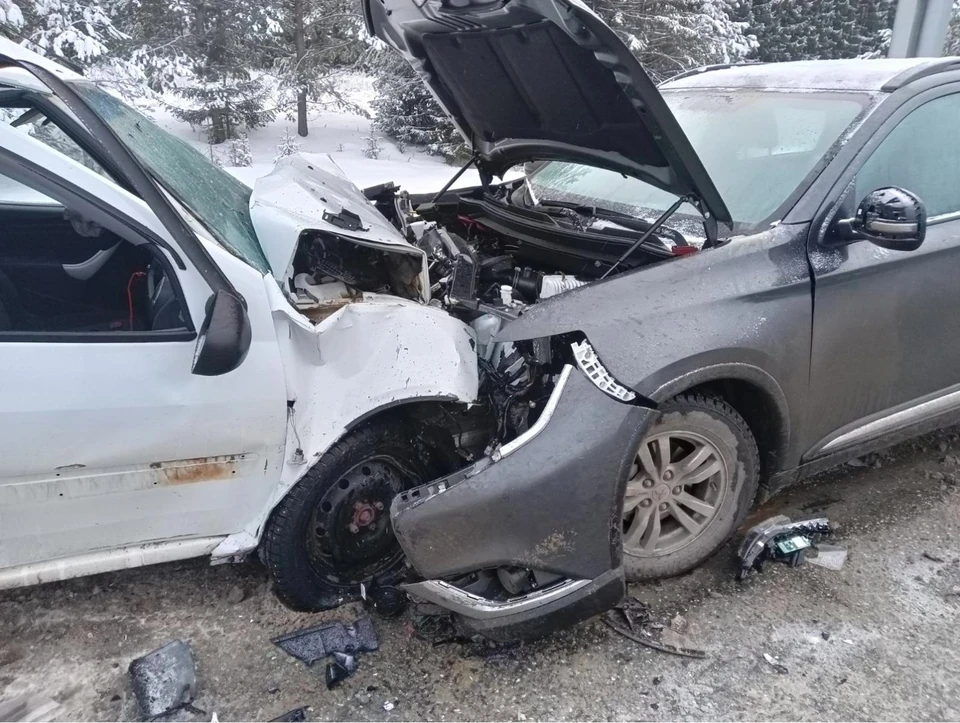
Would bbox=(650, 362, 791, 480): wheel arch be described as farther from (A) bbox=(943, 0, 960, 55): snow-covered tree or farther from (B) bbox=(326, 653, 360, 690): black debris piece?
(A) bbox=(943, 0, 960, 55): snow-covered tree

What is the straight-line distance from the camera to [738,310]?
2252 millimetres

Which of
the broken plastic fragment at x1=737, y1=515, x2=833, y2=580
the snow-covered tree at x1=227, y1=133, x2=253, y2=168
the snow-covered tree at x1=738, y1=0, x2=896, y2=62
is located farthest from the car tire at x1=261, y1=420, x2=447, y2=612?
the snow-covered tree at x1=738, y1=0, x2=896, y2=62

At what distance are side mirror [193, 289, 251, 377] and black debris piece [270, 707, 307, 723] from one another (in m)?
1.06

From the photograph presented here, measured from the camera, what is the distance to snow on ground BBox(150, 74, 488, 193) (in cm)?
1181

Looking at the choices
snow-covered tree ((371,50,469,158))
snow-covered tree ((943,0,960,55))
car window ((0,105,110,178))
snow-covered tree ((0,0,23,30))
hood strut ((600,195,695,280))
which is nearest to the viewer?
car window ((0,105,110,178))

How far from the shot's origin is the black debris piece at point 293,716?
201cm

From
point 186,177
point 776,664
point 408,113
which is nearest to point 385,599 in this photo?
point 776,664

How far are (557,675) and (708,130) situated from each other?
234 centimetres

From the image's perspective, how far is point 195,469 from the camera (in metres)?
2.08

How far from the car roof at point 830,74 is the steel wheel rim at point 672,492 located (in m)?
1.61

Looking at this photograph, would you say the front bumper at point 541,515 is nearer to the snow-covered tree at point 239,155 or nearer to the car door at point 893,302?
the car door at point 893,302

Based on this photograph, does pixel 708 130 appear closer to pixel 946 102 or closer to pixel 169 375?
pixel 946 102

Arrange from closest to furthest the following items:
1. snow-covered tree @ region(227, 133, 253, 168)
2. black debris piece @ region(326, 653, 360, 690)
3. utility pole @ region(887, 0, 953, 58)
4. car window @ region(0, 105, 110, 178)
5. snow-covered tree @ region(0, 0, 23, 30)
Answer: car window @ region(0, 105, 110, 178), black debris piece @ region(326, 653, 360, 690), utility pole @ region(887, 0, 953, 58), snow-covered tree @ region(0, 0, 23, 30), snow-covered tree @ region(227, 133, 253, 168)

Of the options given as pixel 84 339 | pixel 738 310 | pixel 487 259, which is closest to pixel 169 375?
pixel 84 339
